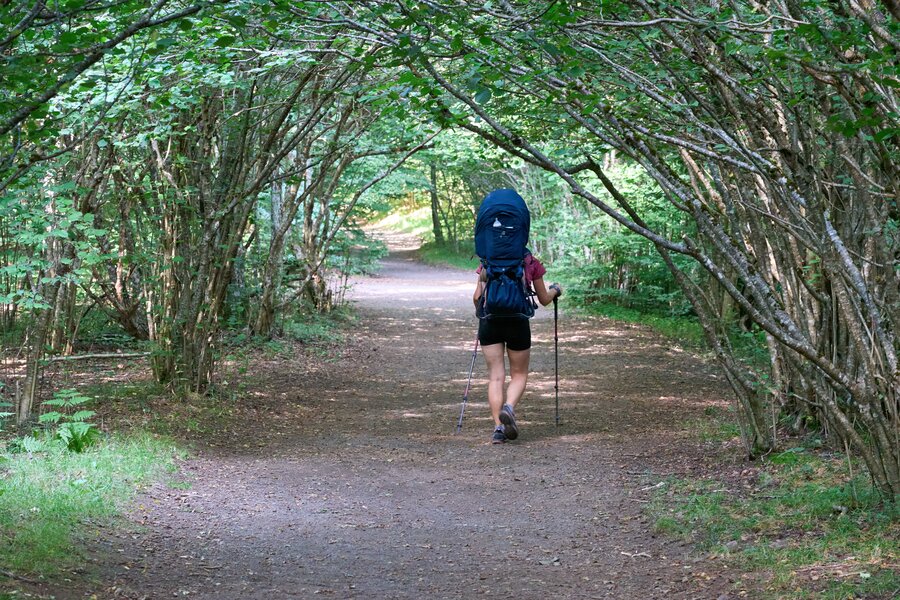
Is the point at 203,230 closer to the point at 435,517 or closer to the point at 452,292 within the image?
the point at 435,517

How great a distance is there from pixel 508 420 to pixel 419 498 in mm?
1626

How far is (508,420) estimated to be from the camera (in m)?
7.49

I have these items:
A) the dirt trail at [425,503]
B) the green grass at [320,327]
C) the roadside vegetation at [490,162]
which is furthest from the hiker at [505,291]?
the green grass at [320,327]

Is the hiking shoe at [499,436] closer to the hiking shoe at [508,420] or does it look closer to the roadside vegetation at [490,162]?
the hiking shoe at [508,420]

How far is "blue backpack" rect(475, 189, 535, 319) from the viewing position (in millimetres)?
7129

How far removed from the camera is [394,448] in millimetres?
7688

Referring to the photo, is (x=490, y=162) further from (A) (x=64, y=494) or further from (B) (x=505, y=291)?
(A) (x=64, y=494)

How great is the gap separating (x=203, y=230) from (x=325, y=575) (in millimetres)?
5119

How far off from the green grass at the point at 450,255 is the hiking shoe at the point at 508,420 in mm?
28283

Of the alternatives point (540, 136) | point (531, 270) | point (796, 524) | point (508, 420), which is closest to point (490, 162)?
point (540, 136)

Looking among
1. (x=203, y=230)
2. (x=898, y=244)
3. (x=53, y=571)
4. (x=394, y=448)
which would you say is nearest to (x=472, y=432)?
(x=394, y=448)

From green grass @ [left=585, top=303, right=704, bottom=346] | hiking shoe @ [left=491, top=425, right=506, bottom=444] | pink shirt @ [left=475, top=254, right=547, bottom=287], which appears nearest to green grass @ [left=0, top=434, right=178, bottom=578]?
hiking shoe @ [left=491, top=425, right=506, bottom=444]

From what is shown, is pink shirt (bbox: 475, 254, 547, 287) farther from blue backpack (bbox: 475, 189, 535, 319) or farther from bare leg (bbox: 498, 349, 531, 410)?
bare leg (bbox: 498, 349, 531, 410)

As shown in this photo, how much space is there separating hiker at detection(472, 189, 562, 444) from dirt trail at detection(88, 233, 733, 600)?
0.52 meters
